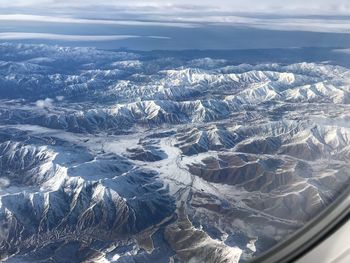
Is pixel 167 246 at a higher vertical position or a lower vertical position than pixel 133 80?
lower

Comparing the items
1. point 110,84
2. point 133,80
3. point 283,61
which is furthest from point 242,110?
point 110,84

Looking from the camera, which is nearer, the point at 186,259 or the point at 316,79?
the point at 186,259

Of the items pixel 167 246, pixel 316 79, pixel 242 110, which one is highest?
pixel 316 79

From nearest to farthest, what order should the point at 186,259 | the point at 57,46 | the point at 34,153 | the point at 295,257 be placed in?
the point at 295,257, the point at 186,259, the point at 34,153, the point at 57,46

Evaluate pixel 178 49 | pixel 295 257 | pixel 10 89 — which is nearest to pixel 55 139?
pixel 10 89

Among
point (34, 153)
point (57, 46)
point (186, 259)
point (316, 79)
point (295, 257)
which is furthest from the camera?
point (316, 79)

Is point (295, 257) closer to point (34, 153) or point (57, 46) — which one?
point (34, 153)
